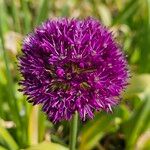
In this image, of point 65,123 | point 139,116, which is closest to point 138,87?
point 139,116

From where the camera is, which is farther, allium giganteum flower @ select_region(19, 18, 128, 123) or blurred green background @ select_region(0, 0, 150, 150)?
blurred green background @ select_region(0, 0, 150, 150)

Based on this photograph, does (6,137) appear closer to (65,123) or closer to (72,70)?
(65,123)

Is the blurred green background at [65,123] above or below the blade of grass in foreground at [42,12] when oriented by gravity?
below

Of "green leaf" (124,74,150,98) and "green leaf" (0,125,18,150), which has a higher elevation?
"green leaf" (124,74,150,98)

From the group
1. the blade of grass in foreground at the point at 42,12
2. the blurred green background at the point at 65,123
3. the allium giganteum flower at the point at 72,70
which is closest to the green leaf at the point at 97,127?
the blurred green background at the point at 65,123

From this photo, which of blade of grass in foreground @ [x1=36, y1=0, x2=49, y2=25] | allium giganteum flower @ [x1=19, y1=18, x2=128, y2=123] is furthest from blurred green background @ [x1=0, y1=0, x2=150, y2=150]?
allium giganteum flower @ [x1=19, y1=18, x2=128, y2=123]

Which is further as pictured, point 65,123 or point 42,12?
point 65,123

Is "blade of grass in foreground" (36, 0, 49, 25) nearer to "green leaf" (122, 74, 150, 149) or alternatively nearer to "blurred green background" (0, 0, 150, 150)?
"blurred green background" (0, 0, 150, 150)

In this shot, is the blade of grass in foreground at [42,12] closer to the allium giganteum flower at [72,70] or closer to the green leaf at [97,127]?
the green leaf at [97,127]
